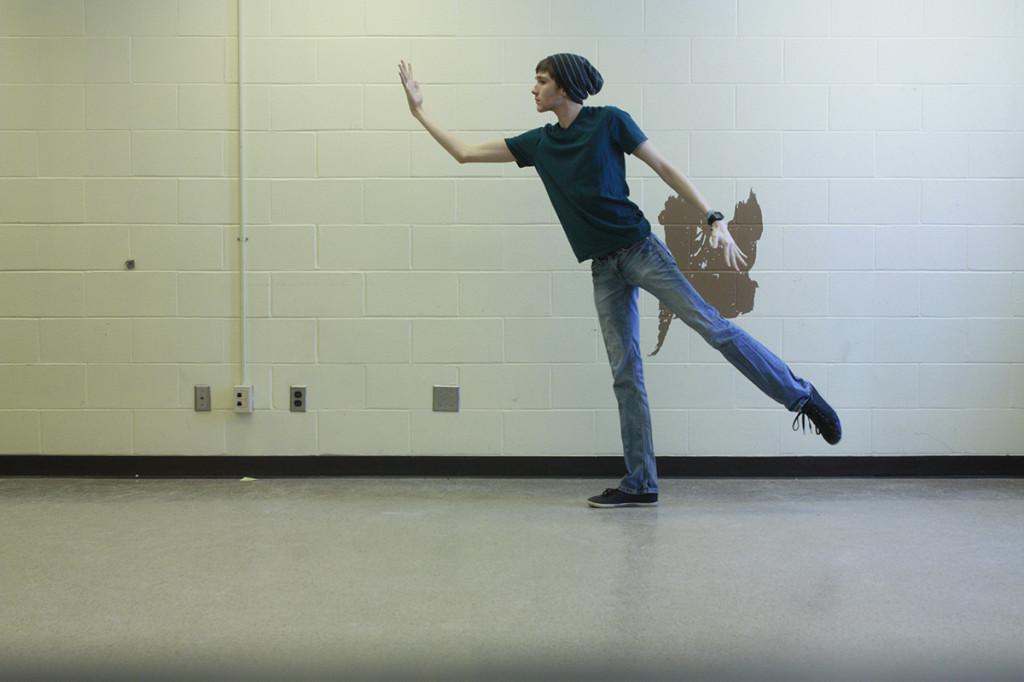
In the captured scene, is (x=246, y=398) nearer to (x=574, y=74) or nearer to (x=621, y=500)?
(x=621, y=500)

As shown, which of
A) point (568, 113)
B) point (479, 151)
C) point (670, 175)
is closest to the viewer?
point (670, 175)

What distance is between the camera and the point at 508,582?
288 centimetres

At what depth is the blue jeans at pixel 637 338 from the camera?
361 centimetres

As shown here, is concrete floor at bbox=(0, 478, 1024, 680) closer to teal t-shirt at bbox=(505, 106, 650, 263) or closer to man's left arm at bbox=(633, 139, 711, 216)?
teal t-shirt at bbox=(505, 106, 650, 263)

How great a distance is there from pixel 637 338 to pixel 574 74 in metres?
0.96

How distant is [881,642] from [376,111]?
119 inches

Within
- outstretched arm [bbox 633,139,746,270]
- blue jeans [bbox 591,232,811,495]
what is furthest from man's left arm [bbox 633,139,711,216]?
blue jeans [bbox 591,232,811,495]

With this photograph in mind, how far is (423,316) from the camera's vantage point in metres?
4.57

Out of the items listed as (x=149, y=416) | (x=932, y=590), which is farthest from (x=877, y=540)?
(x=149, y=416)

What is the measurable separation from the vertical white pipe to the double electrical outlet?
0.04 m

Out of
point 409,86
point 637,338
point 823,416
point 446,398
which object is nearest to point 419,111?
point 409,86

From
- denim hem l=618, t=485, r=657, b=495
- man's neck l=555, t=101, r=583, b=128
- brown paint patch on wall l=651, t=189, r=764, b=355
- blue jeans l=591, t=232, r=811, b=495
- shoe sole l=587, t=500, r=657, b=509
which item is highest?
man's neck l=555, t=101, r=583, b=128

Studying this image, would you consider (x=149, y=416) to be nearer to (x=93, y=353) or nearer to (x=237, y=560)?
(x=93, y=353)

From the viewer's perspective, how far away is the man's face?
150 inches
